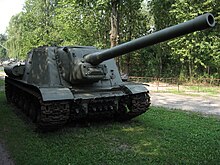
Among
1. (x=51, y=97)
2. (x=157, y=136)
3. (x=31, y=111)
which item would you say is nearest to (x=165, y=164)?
(x=157, y=136)

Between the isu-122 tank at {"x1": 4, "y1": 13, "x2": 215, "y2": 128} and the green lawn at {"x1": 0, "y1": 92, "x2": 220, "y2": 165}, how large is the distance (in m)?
0.41

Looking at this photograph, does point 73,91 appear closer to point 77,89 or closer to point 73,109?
point 77,89

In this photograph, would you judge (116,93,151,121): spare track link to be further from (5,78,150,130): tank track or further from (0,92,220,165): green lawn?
(0,92,220,165): green lawn

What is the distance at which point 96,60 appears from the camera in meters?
7.45

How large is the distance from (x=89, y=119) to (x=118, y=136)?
1906mm

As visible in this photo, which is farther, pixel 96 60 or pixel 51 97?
pixel 96 60

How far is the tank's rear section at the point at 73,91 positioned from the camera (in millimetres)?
6922

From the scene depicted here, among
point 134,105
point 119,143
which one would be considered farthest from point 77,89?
point 119,143

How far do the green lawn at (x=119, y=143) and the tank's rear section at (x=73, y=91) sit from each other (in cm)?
41

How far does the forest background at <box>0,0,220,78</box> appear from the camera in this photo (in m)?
20.5

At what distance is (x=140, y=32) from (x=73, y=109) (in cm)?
2141

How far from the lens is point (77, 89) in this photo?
784cm

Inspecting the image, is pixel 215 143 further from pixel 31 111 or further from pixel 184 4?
pixel 184 4

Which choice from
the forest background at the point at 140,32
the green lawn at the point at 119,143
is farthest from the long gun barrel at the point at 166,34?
the forest background at the point at 140,32
